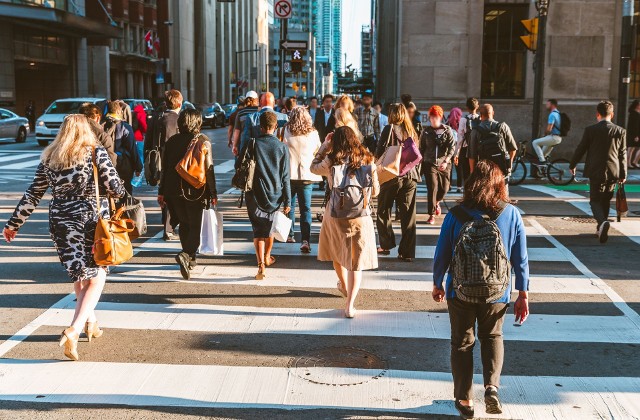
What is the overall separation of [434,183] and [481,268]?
7.32 m

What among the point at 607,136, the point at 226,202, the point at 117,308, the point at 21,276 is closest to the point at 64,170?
the point at 117,308

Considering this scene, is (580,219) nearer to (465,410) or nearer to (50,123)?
(465,410)

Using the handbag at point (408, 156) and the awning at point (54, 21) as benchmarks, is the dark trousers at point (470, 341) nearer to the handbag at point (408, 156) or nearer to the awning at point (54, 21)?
the handbag at point (408, 156)

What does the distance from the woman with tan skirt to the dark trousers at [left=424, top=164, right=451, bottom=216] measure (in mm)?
4808

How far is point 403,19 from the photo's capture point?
22.1 meters

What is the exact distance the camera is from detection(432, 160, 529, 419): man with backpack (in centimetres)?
436

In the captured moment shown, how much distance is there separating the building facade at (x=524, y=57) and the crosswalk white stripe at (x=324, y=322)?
1610 centimetres

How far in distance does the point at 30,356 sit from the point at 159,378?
1157 mm

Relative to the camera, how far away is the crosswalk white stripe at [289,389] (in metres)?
4.84

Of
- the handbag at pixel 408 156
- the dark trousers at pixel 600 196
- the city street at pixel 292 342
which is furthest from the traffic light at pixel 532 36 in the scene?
the handbag at pixel 408 156

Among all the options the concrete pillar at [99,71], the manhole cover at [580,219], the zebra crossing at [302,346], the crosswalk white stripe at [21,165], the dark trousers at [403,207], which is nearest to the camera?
the zebra crossing at [302,346]

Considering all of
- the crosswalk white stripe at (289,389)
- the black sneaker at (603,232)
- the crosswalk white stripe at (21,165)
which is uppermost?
the crosswalk white stripe at (21,165)

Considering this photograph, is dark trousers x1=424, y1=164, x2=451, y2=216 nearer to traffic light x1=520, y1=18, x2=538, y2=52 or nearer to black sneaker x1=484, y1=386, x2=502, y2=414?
black sneaker x1=484, y1=386, x2=502, y2=414

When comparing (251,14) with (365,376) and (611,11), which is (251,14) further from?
(365,376)
